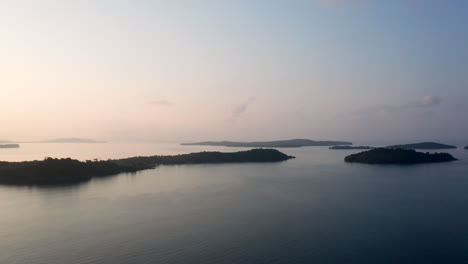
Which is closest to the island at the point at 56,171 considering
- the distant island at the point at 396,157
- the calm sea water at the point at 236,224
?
the calm sea water at the point at 236,224

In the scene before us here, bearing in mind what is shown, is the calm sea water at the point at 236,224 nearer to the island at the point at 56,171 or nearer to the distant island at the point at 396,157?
the island at the point at 56,171

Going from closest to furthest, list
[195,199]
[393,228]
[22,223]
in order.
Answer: [393,228] < [22,223] < [195,199]

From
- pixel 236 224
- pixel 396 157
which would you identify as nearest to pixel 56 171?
pixel 236 224

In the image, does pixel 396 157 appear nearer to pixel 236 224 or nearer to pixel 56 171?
pixel 236 224

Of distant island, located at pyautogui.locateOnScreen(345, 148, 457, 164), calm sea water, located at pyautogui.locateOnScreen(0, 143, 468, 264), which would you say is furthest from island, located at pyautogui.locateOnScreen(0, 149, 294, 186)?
distant island, located at pyautogui.locateOnScreen(345, 148, 457, 164)

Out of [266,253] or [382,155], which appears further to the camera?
[382,155]

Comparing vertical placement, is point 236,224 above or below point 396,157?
below

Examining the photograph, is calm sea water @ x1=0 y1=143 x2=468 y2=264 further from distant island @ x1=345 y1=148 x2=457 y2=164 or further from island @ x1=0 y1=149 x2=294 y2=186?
distant island @ x1=345 y1=148 x2=457 y2=164

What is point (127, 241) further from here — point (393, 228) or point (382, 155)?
point (382, 155)

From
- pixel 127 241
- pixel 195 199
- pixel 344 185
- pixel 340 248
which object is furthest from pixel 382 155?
pixel 127 241
